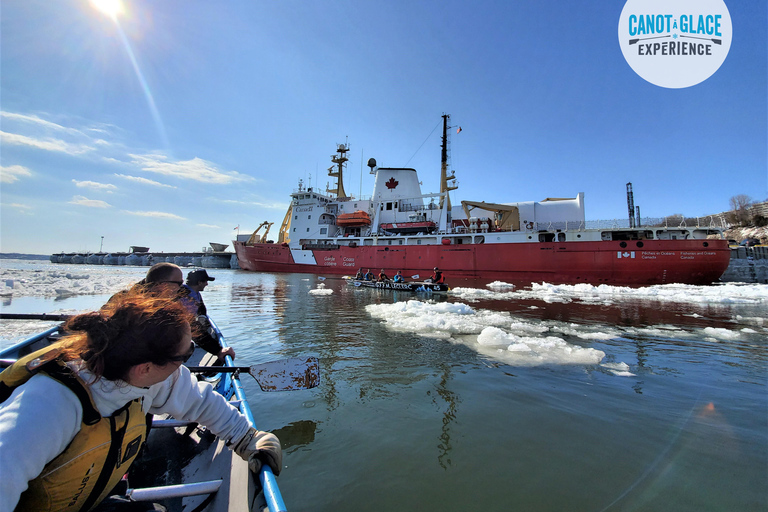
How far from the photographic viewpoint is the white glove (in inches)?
78.1

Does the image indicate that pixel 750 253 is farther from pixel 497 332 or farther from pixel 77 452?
pixel 77 452

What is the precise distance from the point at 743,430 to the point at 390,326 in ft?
21.7

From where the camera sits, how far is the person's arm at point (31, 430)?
1.08 m

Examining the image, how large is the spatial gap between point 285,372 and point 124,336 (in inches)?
88.5

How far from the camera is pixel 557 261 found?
2206 cm

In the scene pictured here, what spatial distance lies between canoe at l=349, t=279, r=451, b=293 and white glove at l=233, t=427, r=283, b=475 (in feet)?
49.2

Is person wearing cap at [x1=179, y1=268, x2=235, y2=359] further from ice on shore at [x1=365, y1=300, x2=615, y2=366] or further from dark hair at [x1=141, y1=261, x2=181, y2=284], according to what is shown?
ice on shore at [x1=365, y1=300, x2=615, y2=366]

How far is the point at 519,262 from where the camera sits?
914 inches

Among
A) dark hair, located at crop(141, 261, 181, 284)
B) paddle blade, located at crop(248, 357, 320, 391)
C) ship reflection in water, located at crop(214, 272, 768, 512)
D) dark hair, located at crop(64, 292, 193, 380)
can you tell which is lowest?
ship reflection in water, located at crop(214, 272, 768, 512)

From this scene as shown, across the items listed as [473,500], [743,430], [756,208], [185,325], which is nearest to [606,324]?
[743,430]

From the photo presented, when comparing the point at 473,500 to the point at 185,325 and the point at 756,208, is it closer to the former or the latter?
the point at 185,325

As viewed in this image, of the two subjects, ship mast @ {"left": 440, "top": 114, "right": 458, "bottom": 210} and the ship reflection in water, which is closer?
the ship reflection in water

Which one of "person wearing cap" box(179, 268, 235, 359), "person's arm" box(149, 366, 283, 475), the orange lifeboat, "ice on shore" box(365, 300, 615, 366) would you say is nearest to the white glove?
"person's arm" box(149, 366, 283, 475)

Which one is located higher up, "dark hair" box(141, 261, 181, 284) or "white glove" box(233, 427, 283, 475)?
"dark hair" box(141, 261, 181, 284)
